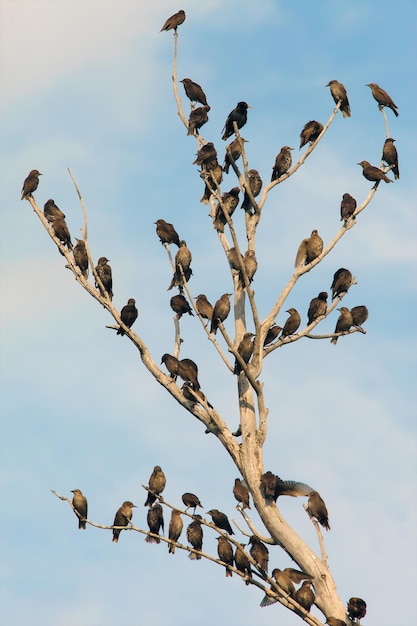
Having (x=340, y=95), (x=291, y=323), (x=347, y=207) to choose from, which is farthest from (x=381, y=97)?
(x=291, y=323)

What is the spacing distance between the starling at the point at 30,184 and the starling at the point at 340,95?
4944 mm

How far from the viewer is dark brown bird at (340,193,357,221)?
1595cm

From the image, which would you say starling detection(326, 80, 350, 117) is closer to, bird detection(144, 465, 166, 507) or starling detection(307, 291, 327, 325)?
starling detection(307, 291, 327, 325)

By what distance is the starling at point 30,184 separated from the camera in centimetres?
1733

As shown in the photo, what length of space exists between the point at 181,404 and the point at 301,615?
10.6 feet

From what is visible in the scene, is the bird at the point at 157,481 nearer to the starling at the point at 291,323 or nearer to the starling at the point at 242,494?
the starling at the point at 242,494

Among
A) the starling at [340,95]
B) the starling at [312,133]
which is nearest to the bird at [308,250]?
the starling at [312,133]

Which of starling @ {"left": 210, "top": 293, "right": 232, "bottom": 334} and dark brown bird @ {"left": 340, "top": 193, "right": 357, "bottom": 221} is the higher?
dark brown bird @ {"left": 340, "top": 193, "right": 357, "bottom": 221}

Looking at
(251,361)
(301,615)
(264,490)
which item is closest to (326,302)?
(251,361)

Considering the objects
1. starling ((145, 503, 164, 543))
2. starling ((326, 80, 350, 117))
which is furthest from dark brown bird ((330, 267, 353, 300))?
starling ((145, 503, 164, 543))

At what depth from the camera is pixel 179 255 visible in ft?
52.6

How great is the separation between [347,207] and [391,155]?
168 cm

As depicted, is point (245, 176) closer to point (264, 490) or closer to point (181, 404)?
point (181, 404)

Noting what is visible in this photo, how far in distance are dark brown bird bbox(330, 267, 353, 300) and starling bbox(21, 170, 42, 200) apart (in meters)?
5.03
